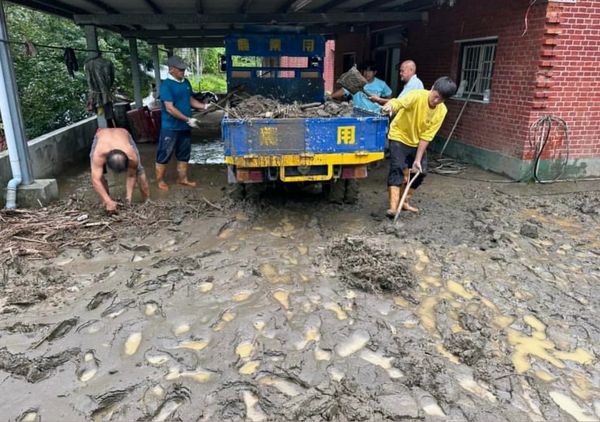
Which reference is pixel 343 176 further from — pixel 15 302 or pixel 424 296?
pixel 15 302

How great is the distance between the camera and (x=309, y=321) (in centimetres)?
329

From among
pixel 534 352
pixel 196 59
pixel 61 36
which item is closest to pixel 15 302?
pixel 534 352

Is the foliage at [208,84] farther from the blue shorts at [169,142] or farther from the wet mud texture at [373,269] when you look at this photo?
the wet mud texture at [373,269]

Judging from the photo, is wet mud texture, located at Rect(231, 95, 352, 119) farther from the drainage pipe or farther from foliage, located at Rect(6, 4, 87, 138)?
foliage, located at Rect(6, 4, 87, 138)

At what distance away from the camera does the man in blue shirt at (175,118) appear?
629 cm

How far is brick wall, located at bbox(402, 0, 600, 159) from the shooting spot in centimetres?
654

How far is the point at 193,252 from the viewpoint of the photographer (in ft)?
14.8

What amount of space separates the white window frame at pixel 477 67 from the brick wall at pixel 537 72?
7.4 inches

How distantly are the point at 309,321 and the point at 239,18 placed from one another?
23.3ft

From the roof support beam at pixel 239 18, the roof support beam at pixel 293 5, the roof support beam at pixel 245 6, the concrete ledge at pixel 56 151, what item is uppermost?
the roof support beam at pixel 293 5

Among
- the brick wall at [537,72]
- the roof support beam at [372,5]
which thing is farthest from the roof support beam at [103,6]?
the brick wall at [537,72]

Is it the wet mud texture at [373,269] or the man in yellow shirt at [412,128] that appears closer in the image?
the wet mud texture at [373,269]

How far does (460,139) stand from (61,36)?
37.6 feet

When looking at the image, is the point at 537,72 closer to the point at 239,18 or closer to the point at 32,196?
the point at 239,18
